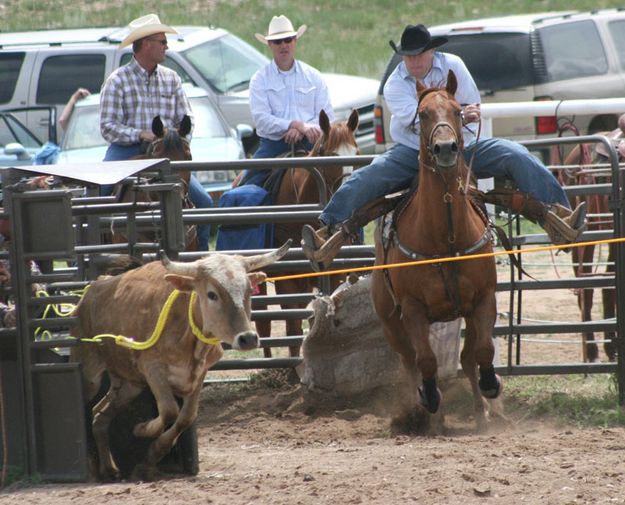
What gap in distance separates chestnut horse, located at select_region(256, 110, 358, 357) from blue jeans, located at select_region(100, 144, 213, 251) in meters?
0.57

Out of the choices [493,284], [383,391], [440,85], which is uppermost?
[440,85]

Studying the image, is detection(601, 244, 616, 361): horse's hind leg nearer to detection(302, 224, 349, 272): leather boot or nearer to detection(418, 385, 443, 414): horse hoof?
detection(418, 385, 443, 414): horse hoof

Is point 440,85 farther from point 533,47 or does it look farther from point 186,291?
point 533,47

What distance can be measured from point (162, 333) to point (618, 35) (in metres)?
11.5

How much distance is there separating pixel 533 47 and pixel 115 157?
778cm

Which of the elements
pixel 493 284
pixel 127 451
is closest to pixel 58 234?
pixel 127 451

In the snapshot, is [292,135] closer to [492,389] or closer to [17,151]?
[492,389]

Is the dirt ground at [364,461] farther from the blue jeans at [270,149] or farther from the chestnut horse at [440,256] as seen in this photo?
the blue jeans at [270,149]

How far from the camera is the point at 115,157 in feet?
36.2

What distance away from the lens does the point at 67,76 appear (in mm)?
18453

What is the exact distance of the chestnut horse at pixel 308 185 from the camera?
34.3ft

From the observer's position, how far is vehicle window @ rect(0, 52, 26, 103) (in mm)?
18812

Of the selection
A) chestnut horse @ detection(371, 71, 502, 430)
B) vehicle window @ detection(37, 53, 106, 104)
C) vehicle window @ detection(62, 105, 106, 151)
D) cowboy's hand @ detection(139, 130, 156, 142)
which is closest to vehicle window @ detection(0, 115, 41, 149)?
vehicle window @ detection(37, 53, 106, 104)

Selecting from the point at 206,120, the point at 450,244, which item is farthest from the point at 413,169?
the point at 206,120
